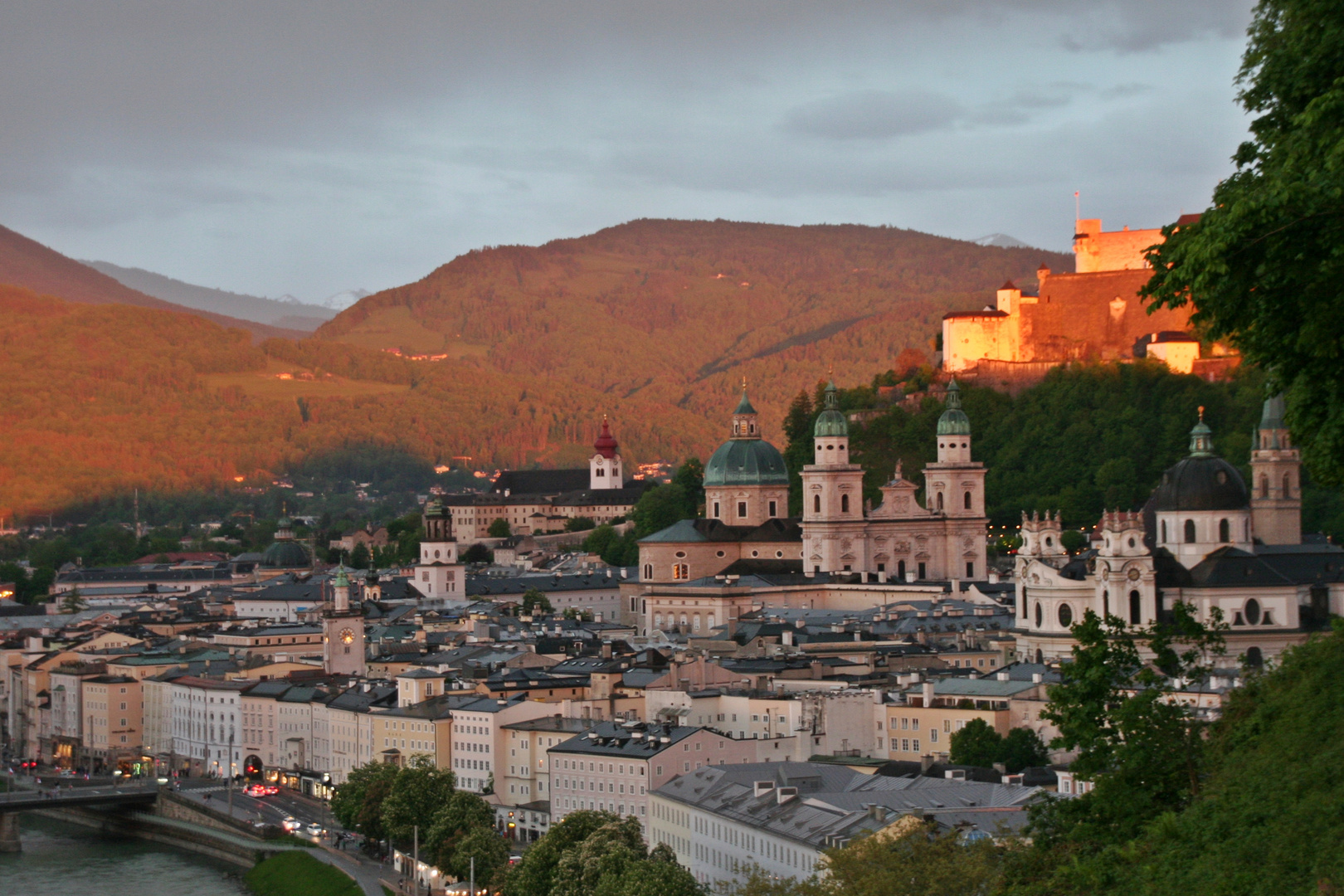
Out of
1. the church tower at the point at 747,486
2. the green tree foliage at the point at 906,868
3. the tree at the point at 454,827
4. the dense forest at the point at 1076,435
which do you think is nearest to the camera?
the green tree foliage at the point at 906,868

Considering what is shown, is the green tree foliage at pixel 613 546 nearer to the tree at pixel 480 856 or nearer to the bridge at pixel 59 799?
the bridge at pixel 59 799

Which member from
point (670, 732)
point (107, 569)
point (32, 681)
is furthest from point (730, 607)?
point (107, 569)

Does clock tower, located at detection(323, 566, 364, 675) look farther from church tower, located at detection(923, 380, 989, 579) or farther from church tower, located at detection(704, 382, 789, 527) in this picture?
church tower, located at detection(923, 380, 989, 579)

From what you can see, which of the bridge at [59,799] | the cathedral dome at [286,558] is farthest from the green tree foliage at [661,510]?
the bridge at [59,799]

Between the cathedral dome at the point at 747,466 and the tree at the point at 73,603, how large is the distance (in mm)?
41084

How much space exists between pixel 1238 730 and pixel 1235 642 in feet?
158

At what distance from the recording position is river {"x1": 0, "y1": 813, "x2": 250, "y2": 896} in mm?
65000

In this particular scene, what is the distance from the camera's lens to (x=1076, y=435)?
11862 centimetres

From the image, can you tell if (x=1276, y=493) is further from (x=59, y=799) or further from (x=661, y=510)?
(x=661, y=510)

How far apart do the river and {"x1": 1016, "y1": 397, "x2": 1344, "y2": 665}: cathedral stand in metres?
26.2

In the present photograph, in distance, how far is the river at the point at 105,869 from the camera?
65000 millimetres

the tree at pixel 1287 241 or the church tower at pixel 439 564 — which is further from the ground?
the tree at pixel 1287 241

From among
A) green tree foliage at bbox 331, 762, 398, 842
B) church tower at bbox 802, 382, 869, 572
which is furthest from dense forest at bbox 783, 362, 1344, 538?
green tree foliage at bbox 331, 762, 398, 842

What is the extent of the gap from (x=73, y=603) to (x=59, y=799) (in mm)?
67254
